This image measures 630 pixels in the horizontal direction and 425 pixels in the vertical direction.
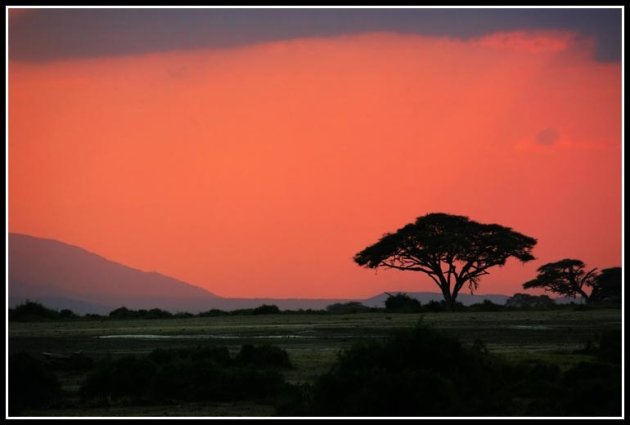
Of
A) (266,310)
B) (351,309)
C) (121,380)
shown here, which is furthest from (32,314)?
(121,380)

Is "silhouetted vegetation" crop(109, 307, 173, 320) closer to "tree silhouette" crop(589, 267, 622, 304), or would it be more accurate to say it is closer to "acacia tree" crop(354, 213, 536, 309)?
"acacia tree" crop(354, 213, 536, 309)

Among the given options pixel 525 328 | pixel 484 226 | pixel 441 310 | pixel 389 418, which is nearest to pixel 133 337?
pixel 525 328

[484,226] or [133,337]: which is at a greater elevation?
[484,226]

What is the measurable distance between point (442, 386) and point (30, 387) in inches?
382

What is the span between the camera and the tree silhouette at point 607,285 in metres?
104

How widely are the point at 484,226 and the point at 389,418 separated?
63.9m

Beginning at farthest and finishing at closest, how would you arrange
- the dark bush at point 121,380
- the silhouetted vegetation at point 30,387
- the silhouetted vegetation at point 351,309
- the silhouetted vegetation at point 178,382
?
1. the silhouetted vegetation at point 351,309
2. the dark bush at point 121,380
3. the silhouetted vegetation at point 178,382
4. the silhouetted vegetation at point 30,387

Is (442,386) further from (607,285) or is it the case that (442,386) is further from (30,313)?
(607,285)

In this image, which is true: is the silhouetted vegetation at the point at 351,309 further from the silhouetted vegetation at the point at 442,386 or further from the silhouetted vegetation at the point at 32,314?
the silhouetted vegetation at the point at 442,386

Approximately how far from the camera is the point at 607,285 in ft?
345

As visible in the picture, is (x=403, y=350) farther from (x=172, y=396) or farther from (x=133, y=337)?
(x=133, y=337)

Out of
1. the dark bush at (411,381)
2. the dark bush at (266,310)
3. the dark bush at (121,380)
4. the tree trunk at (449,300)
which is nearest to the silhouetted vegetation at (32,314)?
the dark bush at (266,310)

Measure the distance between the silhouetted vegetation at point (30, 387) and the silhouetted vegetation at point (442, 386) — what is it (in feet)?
19.5

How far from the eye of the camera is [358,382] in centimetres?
2181
